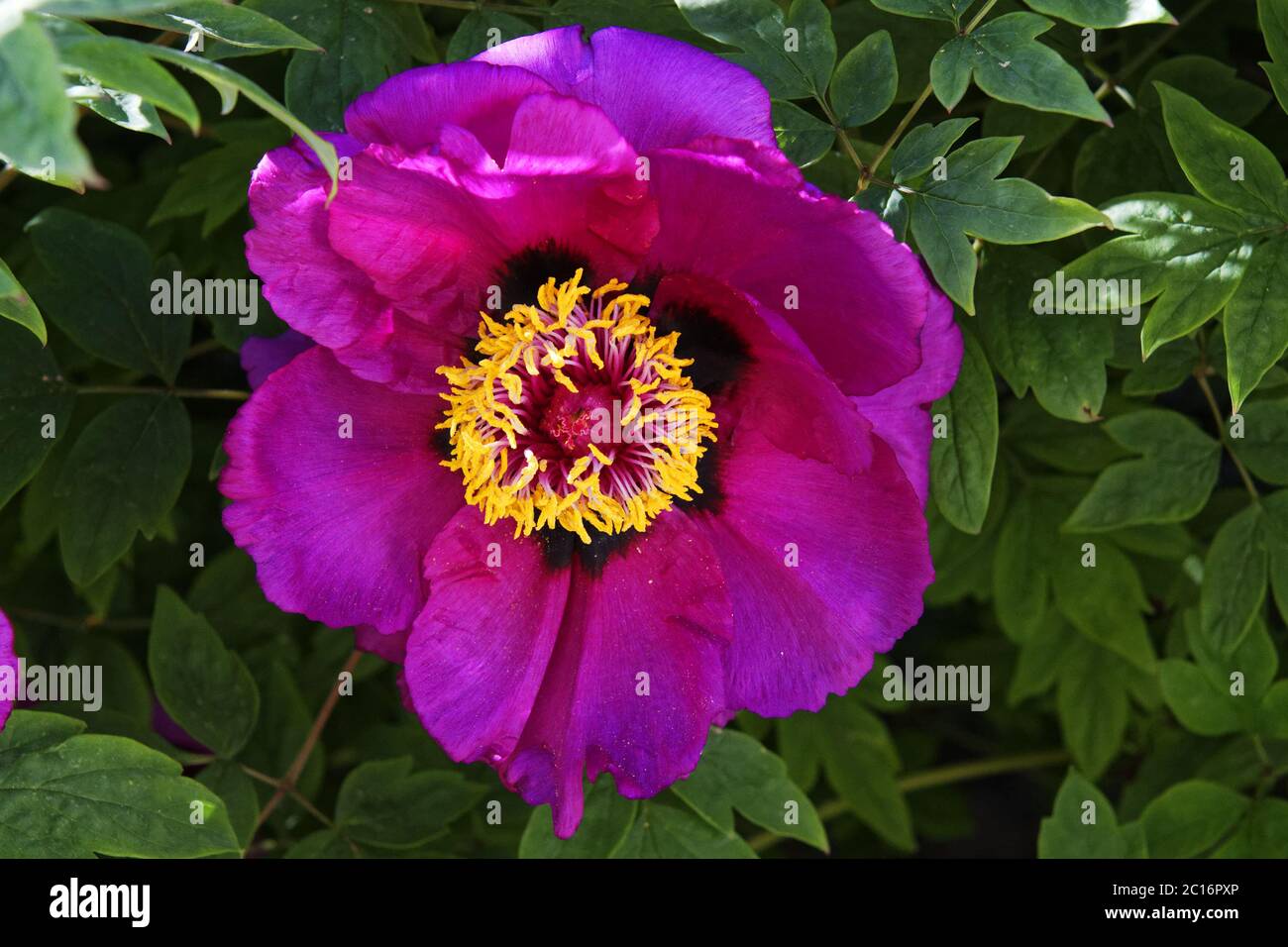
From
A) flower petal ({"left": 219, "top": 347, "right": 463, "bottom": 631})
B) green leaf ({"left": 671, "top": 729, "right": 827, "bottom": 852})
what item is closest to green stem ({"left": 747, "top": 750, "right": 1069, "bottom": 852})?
green leaf ({"left": 671, "top": 729, "right": 827, "bottom": 852})

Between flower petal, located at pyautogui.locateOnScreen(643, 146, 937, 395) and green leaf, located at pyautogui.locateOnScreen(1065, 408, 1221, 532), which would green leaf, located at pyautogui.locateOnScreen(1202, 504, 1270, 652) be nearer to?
green leaf, located at pyautogui.locateOnScreen(1065, 408, 1221, 532)

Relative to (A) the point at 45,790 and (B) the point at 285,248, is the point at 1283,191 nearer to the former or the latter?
(B) the point at 285,248

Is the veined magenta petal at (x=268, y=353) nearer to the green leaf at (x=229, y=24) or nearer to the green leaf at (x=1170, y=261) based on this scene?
the green leaf at (x=229, y=24)

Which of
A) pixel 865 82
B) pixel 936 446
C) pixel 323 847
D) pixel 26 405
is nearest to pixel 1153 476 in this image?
pixel 936 446

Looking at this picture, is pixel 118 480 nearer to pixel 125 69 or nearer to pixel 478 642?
pixel 478 642

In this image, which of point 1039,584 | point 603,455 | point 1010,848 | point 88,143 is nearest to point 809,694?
point 603,455
